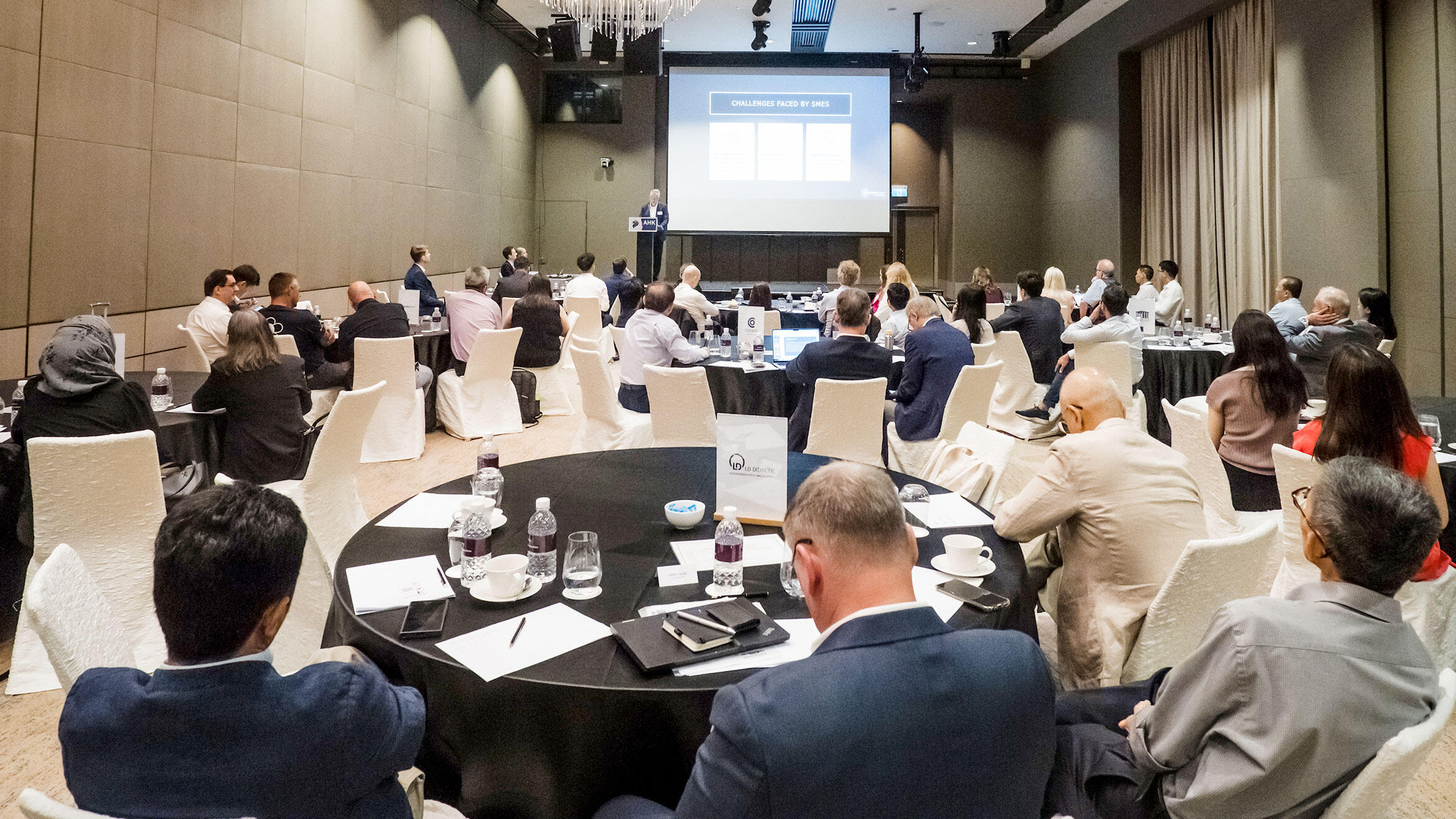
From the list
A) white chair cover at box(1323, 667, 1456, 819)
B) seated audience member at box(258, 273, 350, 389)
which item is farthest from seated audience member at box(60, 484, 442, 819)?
seated audience member at box(258, 273, 350, 389)

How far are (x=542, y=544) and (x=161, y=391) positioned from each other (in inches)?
128

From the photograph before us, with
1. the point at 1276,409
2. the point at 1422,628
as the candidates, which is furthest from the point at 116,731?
the point at 1276,409

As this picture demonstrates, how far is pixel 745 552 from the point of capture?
89.7 inches

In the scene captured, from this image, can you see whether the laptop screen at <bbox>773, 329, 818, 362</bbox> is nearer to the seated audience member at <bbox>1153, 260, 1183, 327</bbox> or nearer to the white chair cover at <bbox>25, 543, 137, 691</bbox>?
the white chair cover at <bbox>25, 543, 137, 691</bbox>

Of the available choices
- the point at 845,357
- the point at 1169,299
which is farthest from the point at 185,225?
the point at 1169,299

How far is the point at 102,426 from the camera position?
129 inches

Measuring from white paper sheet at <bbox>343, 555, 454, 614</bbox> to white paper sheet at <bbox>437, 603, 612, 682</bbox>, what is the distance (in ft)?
0.81

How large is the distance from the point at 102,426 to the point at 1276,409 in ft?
15.0

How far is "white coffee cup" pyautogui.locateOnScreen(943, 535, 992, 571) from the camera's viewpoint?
6.94 ft

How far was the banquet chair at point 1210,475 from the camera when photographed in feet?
11.5

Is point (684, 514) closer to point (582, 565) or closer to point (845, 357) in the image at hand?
point (582, 565)

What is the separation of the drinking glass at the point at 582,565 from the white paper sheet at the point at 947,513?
0.97 metres

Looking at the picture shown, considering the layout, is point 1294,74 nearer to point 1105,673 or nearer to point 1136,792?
point 1105,673

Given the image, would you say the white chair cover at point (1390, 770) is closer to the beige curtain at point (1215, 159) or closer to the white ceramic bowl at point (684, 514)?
the white ceramic bowl at point (684, 514)
